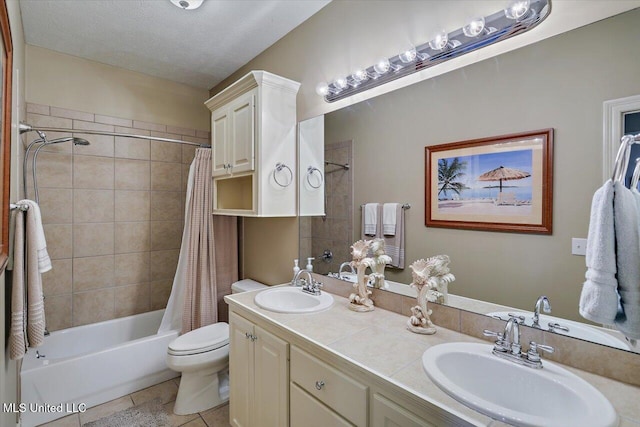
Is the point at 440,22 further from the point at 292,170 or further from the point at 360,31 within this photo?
the point at 292,170

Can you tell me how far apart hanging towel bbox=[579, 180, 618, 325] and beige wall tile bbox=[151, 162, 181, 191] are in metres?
3.15

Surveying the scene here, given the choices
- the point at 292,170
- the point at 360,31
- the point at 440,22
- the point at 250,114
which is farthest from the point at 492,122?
the point at 250,114

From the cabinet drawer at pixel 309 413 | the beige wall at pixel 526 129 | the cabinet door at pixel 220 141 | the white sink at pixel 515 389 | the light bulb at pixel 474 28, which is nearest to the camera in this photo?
the white sink at pixel 515 389

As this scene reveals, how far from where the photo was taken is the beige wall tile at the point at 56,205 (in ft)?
7.93

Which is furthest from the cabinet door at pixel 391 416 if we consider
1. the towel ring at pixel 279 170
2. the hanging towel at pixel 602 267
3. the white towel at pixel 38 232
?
the white towel at pixel 38 232

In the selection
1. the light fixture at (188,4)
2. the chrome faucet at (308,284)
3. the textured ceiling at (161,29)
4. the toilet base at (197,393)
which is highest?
the textured ceiling at (161,29)

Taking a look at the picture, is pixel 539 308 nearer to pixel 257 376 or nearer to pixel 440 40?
pixel 440 40

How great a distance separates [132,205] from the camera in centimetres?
281

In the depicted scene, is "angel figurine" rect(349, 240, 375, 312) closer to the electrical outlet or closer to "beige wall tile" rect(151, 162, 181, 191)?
the electrical outlet

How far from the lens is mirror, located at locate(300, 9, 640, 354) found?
0.99 metres

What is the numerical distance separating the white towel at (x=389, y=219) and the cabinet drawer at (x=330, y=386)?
724 mm

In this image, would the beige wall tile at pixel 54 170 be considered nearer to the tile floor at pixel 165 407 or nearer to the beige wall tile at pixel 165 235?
the beige wall tile at pixel 165 235

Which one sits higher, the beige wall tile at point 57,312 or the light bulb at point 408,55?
the light bulb at point 408,55

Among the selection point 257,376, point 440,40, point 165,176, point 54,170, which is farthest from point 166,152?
point 440,40
